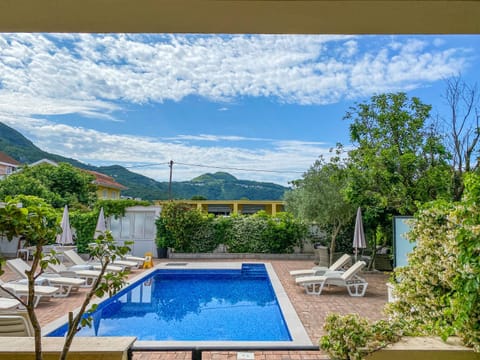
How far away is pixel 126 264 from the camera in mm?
13273

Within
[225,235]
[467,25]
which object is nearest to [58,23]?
[467,25]

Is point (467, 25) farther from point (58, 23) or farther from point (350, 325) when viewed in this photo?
point (58, 23)

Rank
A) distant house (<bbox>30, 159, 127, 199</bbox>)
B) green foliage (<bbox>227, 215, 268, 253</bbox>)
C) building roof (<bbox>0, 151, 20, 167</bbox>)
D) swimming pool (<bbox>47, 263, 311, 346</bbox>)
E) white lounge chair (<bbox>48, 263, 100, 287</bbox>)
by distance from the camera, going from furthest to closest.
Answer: distant house (<bbox>30, 159, 127, 199</bbox>) < building roof (<bbox>0, 151, 20, 167</bbox>) < green foliage (<bbox>227, 215, 268, 253</bbox>) < white lounge chair (<bbox>48, 263, 100, 287</bbox>) < swimming pool (<bbox>47, 263, 311, 346</bbox>)

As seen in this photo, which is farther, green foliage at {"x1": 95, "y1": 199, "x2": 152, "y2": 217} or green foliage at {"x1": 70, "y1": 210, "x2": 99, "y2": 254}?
green foliage at {"x1": 95, "y1": 199, "x2": 152, "y2": 217}

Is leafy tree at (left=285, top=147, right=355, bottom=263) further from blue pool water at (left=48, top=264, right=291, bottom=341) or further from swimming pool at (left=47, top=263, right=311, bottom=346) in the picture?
blue pool water at (left=48, top=264, right=291, bottom=341)

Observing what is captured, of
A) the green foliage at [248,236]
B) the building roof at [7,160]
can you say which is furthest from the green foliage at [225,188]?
the green foliage at [248,236]

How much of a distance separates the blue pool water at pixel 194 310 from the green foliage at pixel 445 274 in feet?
11.3

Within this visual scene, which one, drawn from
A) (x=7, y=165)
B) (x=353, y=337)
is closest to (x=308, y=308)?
(x=353, y=337)

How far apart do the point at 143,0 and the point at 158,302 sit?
9356 mm

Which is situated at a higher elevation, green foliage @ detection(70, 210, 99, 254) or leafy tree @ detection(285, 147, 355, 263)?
leafy tree @ detection(285, 147, 355, 263)

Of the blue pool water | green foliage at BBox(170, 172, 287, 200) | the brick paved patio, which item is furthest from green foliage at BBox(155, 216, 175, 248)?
green foliage at BBox(170, 172, 287, 200)

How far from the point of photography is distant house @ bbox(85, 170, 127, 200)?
130 ft

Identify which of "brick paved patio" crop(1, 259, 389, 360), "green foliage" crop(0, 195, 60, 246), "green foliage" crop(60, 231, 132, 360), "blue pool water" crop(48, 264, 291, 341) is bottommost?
"blue pool water" crop(48, 264, 291, 341)

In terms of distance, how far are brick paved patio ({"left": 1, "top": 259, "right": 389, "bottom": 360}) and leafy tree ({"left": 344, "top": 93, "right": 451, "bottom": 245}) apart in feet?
8.76
